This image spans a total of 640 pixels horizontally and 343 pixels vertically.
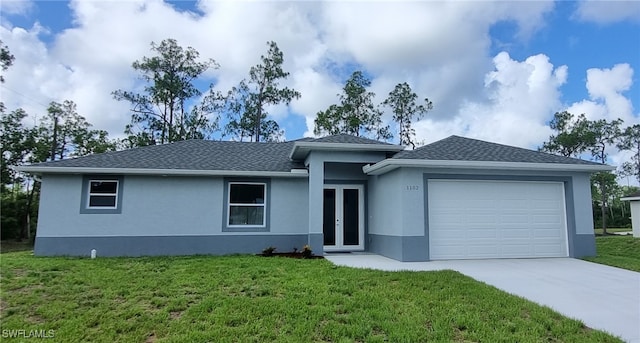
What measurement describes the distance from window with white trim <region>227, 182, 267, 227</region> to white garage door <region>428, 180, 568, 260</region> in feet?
18.2

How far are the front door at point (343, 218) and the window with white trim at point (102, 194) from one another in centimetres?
688

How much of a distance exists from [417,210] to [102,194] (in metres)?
9.83

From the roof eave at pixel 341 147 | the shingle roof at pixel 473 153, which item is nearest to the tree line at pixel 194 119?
the shingle roof at pixel 473 153

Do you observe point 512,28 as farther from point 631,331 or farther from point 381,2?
point 631,331

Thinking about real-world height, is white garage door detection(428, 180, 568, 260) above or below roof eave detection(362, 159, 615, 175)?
Result: below

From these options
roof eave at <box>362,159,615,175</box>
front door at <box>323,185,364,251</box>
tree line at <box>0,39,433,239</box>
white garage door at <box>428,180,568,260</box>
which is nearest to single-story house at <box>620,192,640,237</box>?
tree line at <box>0,39,433,239</box>

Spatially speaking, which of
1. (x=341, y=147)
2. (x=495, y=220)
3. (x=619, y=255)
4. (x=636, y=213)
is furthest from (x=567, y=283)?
(x=636, y=213)

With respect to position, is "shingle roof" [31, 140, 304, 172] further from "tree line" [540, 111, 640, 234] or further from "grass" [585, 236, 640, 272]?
"tree line" [540, 111, 640, 234]

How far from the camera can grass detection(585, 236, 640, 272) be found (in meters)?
9.56

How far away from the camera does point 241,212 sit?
12.5 metres

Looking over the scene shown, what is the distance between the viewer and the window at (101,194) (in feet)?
38.2

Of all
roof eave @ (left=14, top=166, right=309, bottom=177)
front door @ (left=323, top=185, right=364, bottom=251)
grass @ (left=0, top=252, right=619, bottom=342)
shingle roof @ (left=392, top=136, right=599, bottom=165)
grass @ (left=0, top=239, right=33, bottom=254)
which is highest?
shingle roof @ (left=392, top=136, right=599, bottom=165)

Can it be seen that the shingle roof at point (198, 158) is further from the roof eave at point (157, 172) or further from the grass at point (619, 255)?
the grass at point (619, 255)

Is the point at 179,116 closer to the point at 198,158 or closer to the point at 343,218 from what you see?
the point at 198,158
